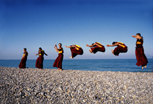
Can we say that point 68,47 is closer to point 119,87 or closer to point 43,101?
point 43,101

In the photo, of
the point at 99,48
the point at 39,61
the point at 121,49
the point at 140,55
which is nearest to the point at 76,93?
the point at 99,48

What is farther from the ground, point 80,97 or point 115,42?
point 115,42

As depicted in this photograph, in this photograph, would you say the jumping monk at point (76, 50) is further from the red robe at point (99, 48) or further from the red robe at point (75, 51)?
the red robe at point (99, 48)

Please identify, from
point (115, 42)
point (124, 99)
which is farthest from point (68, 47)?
point (124, 99)

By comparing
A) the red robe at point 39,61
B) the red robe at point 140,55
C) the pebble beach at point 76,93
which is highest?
the red robe at point 140,55

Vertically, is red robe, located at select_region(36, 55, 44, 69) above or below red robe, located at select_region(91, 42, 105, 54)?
below

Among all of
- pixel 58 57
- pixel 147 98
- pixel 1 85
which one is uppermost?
pixel 58 57

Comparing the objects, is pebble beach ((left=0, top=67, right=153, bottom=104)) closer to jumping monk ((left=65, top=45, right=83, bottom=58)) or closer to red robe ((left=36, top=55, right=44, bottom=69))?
jumping monk ((left=65, top=45, right=83, bottom=58))

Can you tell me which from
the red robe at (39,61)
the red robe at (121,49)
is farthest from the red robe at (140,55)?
the red robe at (39,61)

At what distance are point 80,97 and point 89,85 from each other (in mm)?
1892

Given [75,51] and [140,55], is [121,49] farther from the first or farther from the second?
[75,51]

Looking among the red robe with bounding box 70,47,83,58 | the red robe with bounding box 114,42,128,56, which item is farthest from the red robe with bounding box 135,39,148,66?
the red robe with bounding box 70,47,83,58

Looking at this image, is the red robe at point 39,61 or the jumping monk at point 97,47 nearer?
the jumping monk at point 97,47

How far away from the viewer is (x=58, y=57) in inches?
541
